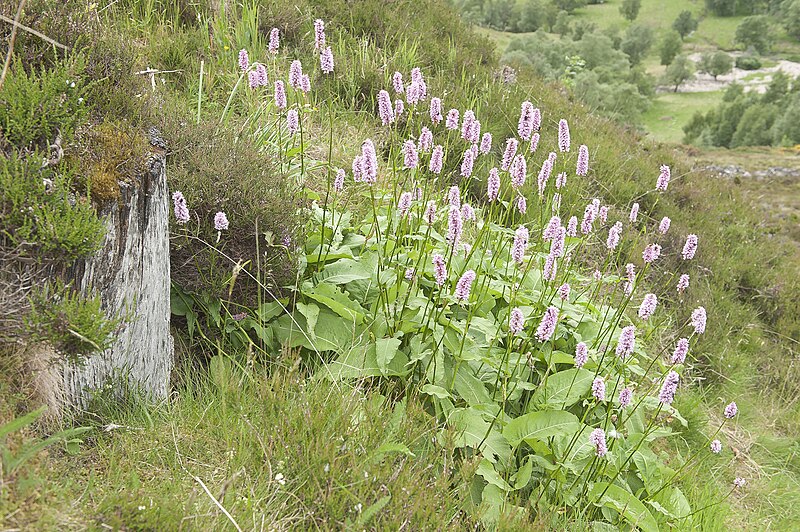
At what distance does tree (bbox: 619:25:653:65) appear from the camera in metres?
73.8

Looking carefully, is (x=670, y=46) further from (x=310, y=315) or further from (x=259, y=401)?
(x=259, y=401)

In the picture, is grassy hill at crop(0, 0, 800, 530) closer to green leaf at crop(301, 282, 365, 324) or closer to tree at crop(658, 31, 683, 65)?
green leaf at crop(301, 282, 365, 324)

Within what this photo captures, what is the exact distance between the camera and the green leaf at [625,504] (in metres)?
2.62

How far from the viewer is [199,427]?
235 cm

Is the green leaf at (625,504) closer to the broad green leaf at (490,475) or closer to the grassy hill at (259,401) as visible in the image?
the grassy hill at (259,401)

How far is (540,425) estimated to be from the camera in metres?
2.66

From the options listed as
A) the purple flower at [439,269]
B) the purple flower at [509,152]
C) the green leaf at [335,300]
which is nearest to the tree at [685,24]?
the purple flower at [509,152]

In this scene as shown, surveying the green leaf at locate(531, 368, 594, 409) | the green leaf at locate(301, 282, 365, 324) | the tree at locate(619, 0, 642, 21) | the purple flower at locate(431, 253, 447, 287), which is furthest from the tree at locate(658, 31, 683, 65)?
the purple flower at locate(431, 253, 447, 287)

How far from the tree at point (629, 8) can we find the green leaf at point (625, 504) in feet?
328

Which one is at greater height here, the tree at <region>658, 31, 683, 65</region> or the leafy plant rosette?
the leafy plant rosette

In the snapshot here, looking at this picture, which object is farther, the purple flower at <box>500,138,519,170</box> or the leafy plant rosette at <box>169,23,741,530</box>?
the purple flower at <box>500,138,519,170</box>

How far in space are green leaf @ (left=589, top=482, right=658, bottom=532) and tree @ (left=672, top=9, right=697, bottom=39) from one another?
10100 cm

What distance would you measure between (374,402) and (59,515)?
1.20m

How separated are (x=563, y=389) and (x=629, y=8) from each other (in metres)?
100
